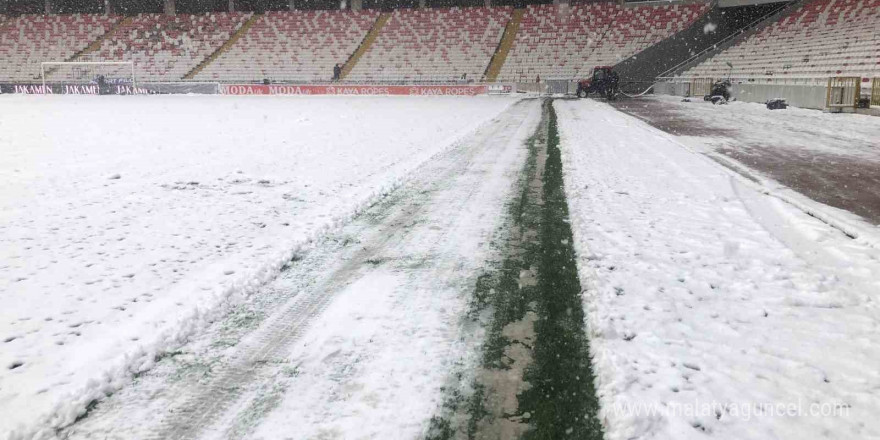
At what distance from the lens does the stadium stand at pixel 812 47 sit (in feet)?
82.9

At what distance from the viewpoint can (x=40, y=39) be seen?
48812mm

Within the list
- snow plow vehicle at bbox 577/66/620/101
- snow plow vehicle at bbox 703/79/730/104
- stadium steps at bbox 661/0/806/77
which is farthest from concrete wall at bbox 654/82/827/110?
stadium steps at bbox 661/0/806/77

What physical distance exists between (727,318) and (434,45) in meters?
44.7

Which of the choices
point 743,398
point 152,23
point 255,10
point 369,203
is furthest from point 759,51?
point 152,23

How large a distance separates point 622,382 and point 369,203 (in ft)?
13.5

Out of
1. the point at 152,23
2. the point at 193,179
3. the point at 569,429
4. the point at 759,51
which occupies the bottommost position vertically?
the point at 569,429

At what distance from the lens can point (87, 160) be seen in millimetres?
9352

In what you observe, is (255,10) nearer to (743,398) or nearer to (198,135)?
(198,135)

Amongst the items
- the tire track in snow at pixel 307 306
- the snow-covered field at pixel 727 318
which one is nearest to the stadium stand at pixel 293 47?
the tire track in snow at pixel 307 306

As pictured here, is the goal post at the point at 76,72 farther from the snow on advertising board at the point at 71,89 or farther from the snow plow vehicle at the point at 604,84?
the snow plow vehicle at the point at 604,84

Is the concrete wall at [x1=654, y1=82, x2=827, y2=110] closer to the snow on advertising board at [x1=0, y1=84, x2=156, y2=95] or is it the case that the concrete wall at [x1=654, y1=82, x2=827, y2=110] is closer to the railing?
the railing

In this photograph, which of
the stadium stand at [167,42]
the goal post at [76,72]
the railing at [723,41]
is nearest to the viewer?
the railing at [723,41]

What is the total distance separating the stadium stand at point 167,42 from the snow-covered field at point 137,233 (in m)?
38.3

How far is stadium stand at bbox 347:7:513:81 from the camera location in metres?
42.9
